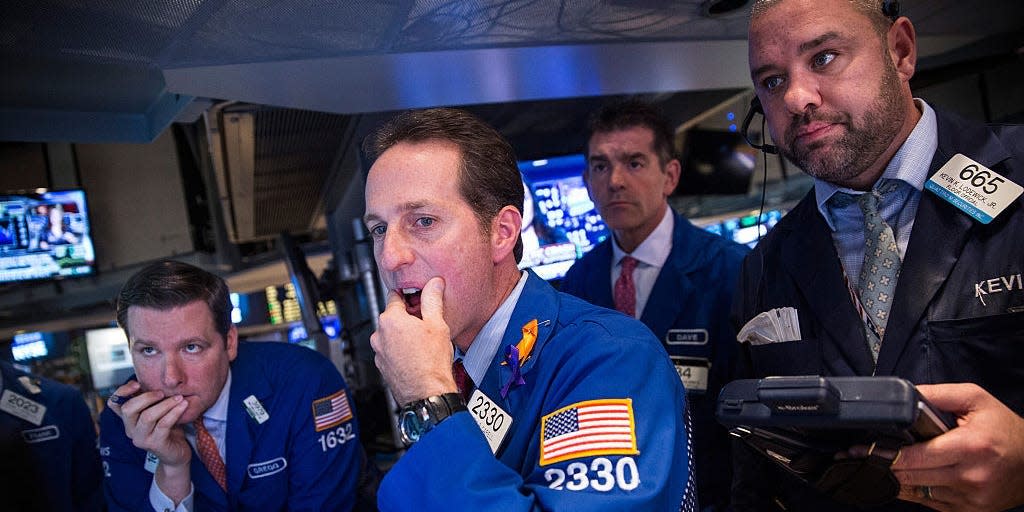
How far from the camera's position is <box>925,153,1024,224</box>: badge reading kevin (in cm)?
137

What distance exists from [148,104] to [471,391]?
2.71 m

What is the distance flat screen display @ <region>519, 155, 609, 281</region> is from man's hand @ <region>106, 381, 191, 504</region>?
77.4 inches

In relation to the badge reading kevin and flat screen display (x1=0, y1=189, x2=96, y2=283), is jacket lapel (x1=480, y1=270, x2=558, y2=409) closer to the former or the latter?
the badge reading kevin

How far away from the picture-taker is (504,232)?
60.6 inches

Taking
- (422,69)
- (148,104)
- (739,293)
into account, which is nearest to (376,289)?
(148,104)

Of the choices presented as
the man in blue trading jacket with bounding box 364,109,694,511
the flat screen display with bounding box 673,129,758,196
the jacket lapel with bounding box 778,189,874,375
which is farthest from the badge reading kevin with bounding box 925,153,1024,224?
the flat screen display with bounding box 673,129,758,196

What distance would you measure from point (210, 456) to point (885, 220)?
2.07 m

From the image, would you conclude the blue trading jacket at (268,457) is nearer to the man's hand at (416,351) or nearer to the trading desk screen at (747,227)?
the man's hand at (416,351)

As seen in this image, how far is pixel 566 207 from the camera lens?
391 cm

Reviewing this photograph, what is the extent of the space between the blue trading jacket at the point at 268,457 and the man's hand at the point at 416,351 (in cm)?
125

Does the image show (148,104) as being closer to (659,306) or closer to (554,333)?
(659,306)

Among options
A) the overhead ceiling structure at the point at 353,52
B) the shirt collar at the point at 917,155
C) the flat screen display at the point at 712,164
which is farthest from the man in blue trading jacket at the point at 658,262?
the flat screen display at the point at 712,164

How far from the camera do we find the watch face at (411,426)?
3.94ft

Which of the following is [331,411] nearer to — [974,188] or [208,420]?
[208,420]
